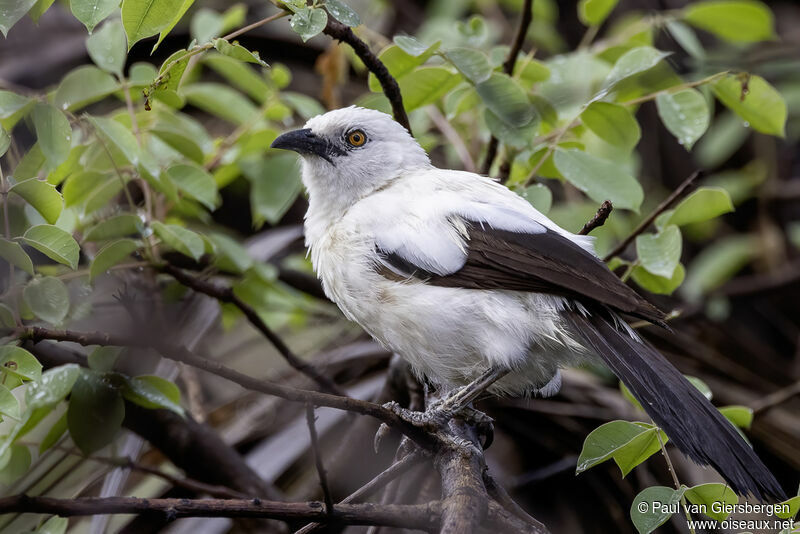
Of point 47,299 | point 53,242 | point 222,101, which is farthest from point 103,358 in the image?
point 222,101

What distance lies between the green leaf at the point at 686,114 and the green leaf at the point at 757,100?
0.10m

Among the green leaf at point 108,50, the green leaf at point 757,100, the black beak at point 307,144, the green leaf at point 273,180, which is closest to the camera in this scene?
the green leaf at point 757,100

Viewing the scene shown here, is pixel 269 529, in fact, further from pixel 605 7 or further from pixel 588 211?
pixel 605 7

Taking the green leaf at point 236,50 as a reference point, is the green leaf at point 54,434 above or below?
below

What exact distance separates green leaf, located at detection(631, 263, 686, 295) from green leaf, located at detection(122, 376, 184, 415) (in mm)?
1462

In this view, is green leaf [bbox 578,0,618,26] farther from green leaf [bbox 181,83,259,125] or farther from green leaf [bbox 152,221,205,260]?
green leaf [bbox 152,221,205,260]

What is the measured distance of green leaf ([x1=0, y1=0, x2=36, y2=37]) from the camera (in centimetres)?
185

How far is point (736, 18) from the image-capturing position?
316 cm

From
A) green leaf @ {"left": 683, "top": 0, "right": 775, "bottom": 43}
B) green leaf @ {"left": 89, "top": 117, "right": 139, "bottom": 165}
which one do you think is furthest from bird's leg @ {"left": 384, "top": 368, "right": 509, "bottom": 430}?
green leaf @ {"left": 683, "top": 0, "right": 775, "bottom": 43}

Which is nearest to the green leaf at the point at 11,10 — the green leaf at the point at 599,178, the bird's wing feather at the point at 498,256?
the bird's wing feather at the point at 498,256

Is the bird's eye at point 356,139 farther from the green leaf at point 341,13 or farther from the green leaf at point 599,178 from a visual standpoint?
the green leaf at point 341,13

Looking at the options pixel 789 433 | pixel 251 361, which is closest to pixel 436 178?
pixel 789 433

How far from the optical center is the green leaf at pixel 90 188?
257 cm

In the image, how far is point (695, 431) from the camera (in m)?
1.95
